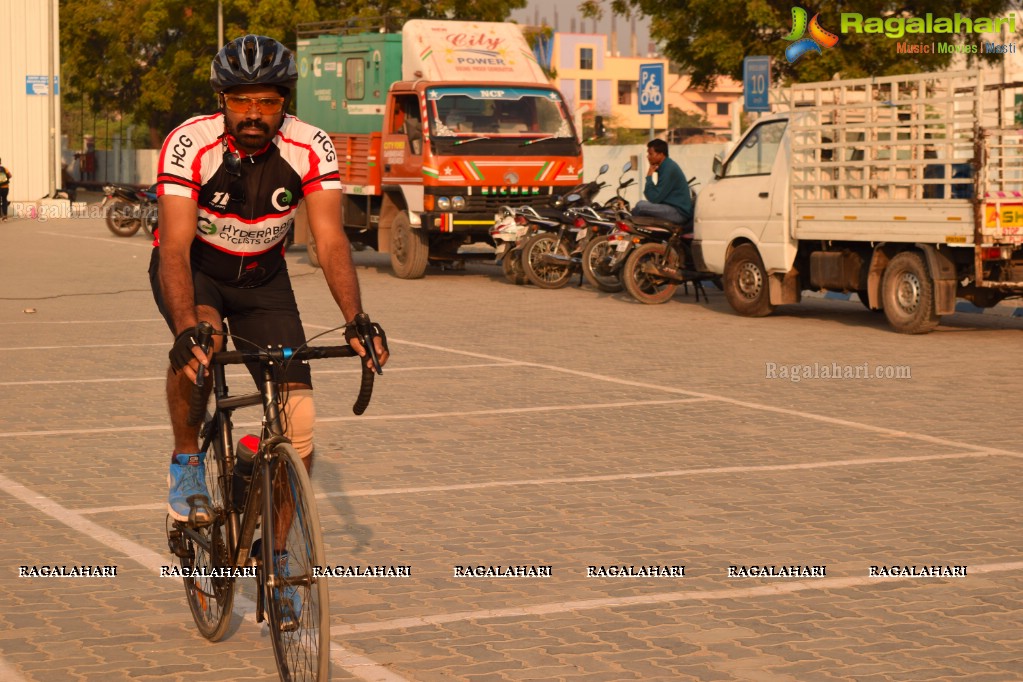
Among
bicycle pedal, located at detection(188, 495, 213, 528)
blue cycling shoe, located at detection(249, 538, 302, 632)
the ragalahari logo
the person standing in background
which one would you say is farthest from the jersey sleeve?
the person standing in background

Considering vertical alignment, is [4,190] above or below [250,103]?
above

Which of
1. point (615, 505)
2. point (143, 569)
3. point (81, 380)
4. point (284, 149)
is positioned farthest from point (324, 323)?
point (284, 149)

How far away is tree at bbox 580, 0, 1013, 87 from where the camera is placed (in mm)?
30828

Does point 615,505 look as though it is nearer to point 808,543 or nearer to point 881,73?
point 808,543

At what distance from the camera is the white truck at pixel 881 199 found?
1538 centimetres

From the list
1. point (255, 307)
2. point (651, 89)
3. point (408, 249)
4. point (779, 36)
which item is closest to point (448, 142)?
point (408, 249)

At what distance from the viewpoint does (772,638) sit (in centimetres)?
559

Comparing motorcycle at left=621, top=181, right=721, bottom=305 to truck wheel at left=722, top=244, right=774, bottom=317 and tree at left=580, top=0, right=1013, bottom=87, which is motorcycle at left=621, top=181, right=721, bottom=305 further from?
tree at left=580, top=0, right=1013, bottom=87

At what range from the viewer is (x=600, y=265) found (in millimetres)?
20750

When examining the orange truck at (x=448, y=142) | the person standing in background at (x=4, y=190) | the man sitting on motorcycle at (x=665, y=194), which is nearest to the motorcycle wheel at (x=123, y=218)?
the person standing in background at (x=4, y=190)

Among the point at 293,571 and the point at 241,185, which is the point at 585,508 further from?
the point at 293,571

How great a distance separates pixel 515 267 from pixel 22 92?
Answer: 28109mm

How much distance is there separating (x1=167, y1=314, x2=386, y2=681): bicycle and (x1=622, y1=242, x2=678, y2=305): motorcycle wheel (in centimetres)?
1408

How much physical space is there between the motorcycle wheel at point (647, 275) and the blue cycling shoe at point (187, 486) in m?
14.1
